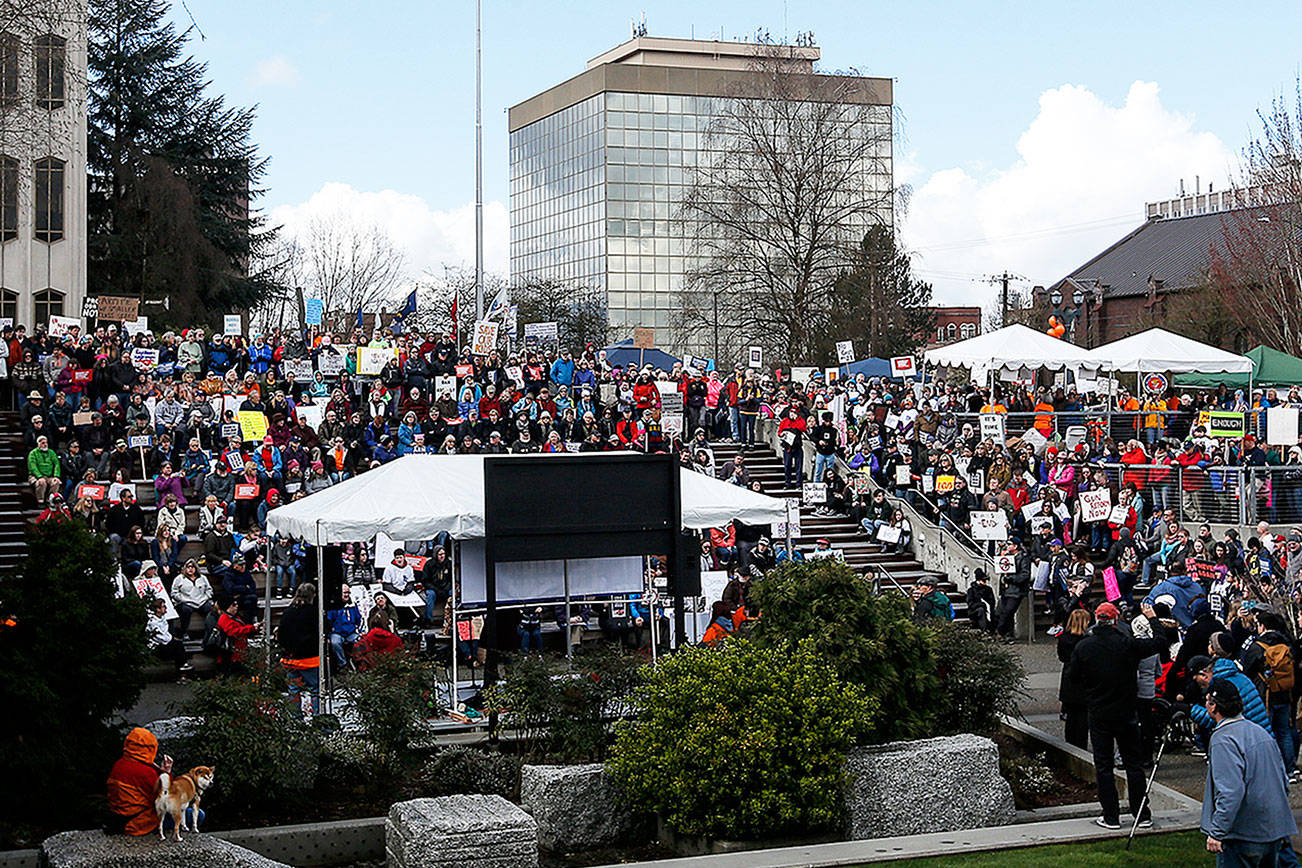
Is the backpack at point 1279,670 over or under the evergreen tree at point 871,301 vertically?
under

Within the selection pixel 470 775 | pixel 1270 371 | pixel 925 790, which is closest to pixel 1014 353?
pixel 1270 371

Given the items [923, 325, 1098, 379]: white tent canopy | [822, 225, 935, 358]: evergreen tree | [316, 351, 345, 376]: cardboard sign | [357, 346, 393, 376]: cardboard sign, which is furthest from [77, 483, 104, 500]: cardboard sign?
[822, 225, 935, 358]: evergreen tree

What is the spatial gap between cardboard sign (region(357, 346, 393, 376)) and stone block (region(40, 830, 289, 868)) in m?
21.0

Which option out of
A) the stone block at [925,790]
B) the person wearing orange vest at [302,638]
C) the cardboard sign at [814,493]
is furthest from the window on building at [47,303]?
the stone block at [925,790]

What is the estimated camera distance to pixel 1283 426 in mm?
27453

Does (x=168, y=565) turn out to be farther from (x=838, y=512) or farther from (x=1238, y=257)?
(x=1238, y=257)

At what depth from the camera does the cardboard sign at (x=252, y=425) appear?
Result: 24547 mm

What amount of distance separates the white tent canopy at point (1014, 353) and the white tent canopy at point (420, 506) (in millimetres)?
16183

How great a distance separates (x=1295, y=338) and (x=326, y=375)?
30335 millimetres

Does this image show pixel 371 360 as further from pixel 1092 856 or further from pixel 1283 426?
pixel 1092 856

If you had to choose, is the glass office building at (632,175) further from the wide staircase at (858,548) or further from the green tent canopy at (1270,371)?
the wide staircase at (858,548)

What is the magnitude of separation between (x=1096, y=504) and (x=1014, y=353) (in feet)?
21.8

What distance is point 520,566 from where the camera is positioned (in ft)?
51.1

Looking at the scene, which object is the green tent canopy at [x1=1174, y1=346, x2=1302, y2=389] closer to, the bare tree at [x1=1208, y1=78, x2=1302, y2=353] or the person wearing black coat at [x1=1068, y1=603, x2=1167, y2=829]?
the bare tree at [x1=1208, y1=78, x2=1302, y2=353]
